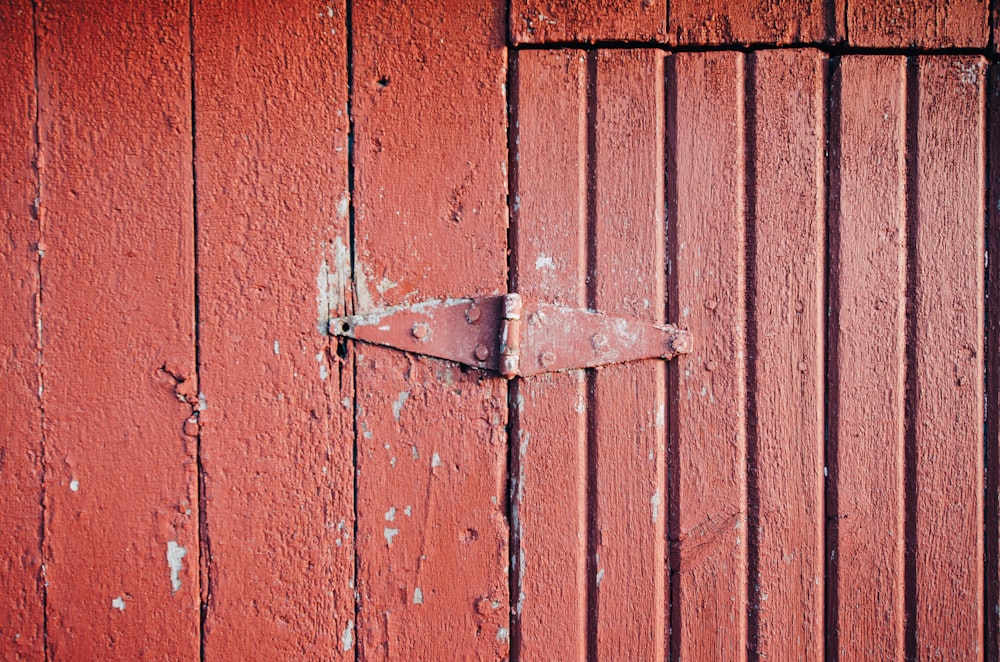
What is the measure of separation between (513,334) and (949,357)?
0.61 meters

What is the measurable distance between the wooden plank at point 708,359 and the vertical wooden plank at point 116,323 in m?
0.64

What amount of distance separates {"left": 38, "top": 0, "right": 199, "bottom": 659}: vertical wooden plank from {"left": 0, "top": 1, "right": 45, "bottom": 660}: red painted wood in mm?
17

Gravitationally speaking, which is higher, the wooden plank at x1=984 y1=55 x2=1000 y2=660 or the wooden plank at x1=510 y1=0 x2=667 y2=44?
the wooden plank at x1=510 y1=0 x2=667 y2=44

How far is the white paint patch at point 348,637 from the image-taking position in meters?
0.71

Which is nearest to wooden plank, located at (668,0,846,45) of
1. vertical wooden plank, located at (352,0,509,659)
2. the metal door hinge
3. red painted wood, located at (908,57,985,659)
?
red painted wood, located at (908,57,985,659)

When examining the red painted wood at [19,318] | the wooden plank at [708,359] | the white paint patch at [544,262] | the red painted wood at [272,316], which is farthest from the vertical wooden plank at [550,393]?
the red painted wood at [19,318]

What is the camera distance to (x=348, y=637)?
716mm

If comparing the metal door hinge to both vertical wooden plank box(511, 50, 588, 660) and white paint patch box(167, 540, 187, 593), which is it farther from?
white paint patch box(167, 540, 187, 593)

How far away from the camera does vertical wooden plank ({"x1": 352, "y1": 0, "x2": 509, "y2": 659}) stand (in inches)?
27.8

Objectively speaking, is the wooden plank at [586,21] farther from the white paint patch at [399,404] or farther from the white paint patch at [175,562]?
the white paint patch at [175,562]

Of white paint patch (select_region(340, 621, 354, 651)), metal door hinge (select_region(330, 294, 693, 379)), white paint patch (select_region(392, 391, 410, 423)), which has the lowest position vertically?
white paint patch (select_region(340, 621, 354, 651))

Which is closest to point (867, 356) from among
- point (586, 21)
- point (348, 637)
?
point (586, 21)

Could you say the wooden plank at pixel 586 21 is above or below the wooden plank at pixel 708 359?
above

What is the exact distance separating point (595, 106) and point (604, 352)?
33 centimetres
